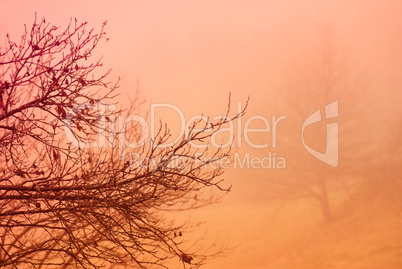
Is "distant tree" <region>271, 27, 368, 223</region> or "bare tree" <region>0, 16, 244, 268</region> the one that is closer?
"bare tree" <region>0, 16, 244, 268</region>

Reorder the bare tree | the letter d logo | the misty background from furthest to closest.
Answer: the letter d logo
the misty background
the bare tree

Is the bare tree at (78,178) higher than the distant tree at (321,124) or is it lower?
lower

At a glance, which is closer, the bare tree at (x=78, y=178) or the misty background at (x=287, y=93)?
the bare tree at (x=78, y=178)

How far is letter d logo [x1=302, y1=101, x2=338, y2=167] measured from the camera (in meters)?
7.68

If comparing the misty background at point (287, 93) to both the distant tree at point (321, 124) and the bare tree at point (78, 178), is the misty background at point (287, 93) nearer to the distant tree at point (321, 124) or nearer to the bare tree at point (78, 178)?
the distant tree at point (321, 124)

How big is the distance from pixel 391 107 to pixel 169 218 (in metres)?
3.62

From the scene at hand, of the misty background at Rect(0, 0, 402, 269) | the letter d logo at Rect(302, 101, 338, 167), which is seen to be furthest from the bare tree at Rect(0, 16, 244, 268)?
the letter d logo at Rect(302, 101, 338, 167)

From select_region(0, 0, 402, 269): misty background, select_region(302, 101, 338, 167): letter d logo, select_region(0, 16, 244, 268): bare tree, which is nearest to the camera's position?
select_region(0, 16, 244, 268): bare tree

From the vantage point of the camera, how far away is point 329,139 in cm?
771

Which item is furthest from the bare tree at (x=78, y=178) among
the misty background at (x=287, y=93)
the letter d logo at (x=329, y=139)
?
the letter d logo at (x=329, y=139)

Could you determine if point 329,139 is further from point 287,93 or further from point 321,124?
point 287,93

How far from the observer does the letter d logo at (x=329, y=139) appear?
7.68 m

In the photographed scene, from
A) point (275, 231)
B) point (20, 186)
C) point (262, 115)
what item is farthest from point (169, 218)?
point (20, 186)

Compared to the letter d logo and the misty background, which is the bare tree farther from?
the letter d logo
